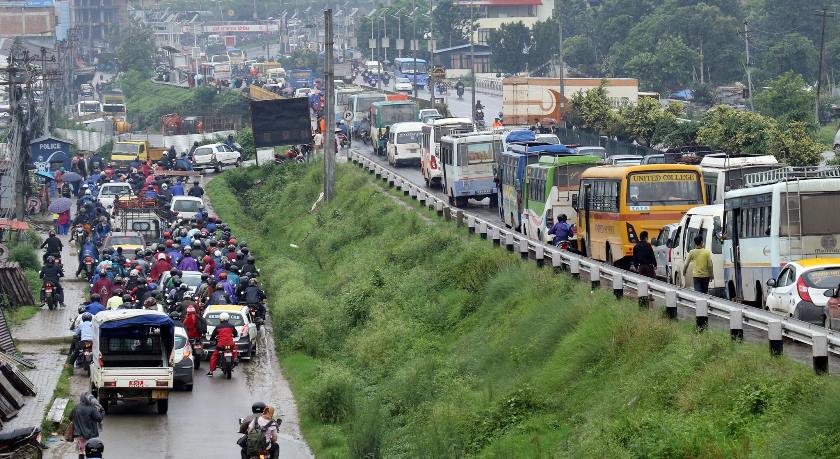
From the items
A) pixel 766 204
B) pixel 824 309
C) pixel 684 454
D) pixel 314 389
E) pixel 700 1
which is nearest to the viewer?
pixel 684 454

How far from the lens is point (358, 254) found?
42594 millimetres

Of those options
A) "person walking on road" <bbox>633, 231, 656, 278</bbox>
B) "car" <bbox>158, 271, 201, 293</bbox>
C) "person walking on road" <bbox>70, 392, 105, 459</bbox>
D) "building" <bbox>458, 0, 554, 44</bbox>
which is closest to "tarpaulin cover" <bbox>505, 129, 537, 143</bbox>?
"car" <bbox>158, 271, 201, 293</bbox>

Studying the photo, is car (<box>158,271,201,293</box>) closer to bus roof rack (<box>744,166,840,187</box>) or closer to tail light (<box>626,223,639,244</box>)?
tail light (<box>626,223,639,244</box>)

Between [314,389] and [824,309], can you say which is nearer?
[824,309]

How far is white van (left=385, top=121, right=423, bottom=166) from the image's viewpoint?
202ft

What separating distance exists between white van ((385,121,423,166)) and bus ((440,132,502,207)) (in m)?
13.9

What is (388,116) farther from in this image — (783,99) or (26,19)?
(26,19)

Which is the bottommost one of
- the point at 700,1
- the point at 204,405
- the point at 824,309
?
the point at 204,405

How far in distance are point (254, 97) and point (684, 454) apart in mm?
88983

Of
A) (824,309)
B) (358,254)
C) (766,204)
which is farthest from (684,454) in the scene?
(358,254)

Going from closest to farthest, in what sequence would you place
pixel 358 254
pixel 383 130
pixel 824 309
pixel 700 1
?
pixel 824 309
pixel 358 254
pixel 383 130
pixel 700 1

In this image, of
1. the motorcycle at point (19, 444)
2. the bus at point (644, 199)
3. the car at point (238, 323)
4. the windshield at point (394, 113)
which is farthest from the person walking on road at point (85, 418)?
the windshield at point (394, 113)

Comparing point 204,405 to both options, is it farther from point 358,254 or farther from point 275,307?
point 358,254

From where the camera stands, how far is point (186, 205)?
5209 centimetres
